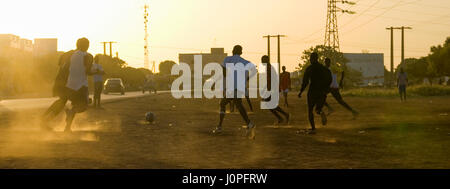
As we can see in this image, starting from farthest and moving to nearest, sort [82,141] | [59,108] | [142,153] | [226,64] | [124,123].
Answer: [124,123]
[59,108]
[226,64]
[82,141]
[142,153]

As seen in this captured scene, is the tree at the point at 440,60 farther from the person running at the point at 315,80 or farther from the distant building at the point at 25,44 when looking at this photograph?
the person running at the point at 315,80

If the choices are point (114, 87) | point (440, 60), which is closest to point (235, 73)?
point (114, 87)

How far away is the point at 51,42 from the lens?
132250 mm

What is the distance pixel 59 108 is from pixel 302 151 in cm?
558

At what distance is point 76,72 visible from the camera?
538 inches

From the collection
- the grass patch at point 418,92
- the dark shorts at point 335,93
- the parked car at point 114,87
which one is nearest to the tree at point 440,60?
the grass patch at point 418,92

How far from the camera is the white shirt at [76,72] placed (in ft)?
44.8

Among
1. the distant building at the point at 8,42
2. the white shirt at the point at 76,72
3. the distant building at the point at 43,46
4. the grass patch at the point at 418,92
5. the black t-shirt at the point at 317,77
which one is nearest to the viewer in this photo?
the white shirt at the point at 76,72

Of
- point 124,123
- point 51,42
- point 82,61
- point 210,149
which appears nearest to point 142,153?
point 210,149

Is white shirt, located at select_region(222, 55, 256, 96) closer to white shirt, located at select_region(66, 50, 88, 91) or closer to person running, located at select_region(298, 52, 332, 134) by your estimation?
person running, located at select_region(298, 52, 332, 134)

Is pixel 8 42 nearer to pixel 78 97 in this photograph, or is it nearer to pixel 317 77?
pixel 78 97

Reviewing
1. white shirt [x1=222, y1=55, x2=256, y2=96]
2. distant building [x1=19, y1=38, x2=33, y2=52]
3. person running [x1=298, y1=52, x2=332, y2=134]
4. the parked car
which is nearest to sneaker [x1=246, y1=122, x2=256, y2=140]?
white shirt [x1=222, y1=55, x2=256, y2=96]

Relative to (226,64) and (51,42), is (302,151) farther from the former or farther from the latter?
(51,42)

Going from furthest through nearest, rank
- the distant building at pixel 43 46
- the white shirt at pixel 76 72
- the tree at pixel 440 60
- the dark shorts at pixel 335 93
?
the distant building at pixel 43 46 < the tree at pixel 440 60 < the dark shorts at pixel 335 93 < the white shirt at pixel 76 72
